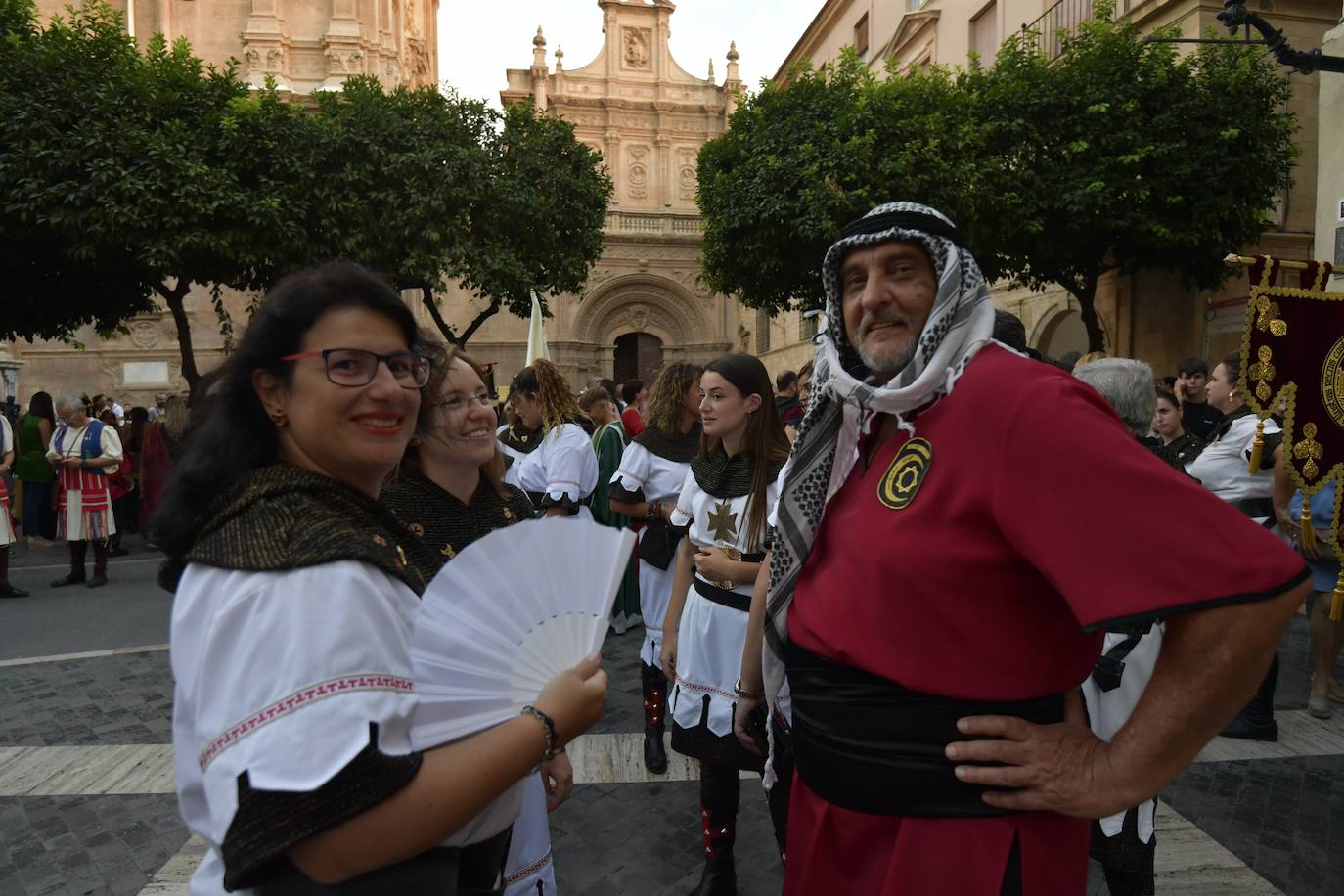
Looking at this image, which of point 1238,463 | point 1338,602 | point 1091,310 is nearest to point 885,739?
point 1338,602

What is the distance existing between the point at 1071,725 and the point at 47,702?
633cm

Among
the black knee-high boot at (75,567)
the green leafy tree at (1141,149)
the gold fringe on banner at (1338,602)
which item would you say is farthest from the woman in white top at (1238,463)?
the black knee-high boot at (75,567)

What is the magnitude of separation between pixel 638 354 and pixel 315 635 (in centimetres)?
3014

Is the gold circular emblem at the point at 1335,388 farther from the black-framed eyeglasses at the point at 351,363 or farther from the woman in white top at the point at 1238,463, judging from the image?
the black-framed eyeglasses at the point at 351,363

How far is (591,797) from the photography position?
3877mm

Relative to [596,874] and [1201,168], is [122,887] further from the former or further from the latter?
[1201,168]

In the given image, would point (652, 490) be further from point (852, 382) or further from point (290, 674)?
point (290, 674)

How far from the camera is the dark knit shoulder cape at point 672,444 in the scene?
456 cm

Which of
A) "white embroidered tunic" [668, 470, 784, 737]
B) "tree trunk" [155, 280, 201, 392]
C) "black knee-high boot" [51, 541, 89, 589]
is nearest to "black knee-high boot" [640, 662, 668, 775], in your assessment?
"white embroidered tunic" [668, 470, 784, 737]

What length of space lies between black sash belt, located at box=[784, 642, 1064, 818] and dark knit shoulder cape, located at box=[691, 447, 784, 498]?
1447 mm

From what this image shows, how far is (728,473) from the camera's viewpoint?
324 centimetres

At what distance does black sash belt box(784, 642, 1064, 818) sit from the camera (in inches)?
57.2

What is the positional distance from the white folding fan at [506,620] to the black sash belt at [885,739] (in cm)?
53

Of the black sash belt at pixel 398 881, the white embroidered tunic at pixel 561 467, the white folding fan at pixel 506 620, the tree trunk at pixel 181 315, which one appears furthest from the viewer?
the tree trunk at pixel 181 315
